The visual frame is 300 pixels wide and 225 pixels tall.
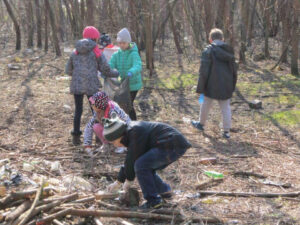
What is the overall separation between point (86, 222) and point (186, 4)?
1057 centimetres

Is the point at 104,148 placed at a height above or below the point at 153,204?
above

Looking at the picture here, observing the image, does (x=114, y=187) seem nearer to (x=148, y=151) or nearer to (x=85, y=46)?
(x=148, y=151)

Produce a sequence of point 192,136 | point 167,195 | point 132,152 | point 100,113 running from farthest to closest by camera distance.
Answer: point 192,136 < point 100,113 < point 167,195 < point 132,152

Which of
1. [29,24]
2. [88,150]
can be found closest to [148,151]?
[88,150]

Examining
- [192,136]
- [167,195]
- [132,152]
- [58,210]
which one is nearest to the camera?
[58,210]

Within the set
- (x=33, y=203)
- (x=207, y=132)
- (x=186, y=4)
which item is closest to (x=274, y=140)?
(x=207, y=132)

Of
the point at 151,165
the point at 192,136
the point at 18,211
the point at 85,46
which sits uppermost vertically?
the point at 85,46

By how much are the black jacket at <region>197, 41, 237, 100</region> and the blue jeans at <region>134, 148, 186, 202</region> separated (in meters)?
2.58

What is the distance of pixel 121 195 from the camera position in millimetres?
4215

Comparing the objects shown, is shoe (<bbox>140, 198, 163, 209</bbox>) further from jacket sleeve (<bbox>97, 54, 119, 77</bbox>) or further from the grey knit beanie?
the grey knit beanie

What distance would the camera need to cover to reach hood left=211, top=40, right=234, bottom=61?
6.41 m

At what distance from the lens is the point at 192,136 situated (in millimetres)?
6746

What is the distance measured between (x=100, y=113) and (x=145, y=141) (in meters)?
1.36

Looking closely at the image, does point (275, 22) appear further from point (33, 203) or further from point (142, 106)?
point (33, 203)
